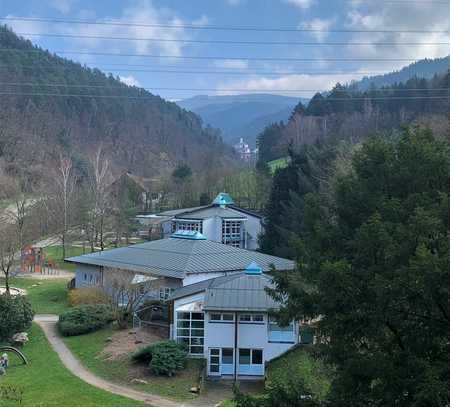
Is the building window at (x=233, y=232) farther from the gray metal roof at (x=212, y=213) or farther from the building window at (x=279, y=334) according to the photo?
the building window at (x=279, y=334)

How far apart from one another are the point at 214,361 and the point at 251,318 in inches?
88.9

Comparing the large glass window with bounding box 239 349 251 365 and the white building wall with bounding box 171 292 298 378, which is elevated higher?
the white building wall with bounding box 171 292 298 378

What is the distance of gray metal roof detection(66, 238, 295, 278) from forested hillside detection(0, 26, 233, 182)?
43.3m

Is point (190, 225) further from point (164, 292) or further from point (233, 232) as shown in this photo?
point (164, 292)

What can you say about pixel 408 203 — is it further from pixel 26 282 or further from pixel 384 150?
pixel 26 282

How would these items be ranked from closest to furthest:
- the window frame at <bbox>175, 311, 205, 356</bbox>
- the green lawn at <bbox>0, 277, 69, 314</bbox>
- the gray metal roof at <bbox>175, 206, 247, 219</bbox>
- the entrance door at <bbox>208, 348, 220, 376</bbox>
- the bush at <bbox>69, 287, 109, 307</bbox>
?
the entrance door at <bbox>208, 348, 220, 376</bbox> → the window frame at <bbox>175, 311, 205, 356</bbox> → the bush at <bbox>69, 287, 109, 307</bbox> → the green lawn at <bbox>0, 277, 69, 314</bbox> → the gray metal roof at <bbox>175, 206, 247, 219</bbox>

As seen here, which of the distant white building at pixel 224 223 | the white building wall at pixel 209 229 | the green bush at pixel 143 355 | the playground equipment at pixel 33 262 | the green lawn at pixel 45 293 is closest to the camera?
the green bush at pixel 143 355

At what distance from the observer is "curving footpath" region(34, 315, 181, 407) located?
62.5 ft

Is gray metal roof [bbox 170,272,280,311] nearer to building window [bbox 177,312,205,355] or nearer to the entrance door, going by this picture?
building window [bbox 177,312,205,355]

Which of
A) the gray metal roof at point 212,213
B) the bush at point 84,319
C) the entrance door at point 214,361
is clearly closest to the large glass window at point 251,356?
the entrance door at point 214,361

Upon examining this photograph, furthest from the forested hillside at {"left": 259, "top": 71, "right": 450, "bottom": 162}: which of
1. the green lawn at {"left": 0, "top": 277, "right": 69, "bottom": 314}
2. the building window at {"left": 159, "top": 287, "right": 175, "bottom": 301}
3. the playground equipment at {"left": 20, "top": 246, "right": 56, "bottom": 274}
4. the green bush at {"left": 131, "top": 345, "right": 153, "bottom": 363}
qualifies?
the green bush at {"left": 131, "top": 345, "right": 153, "bottom": 363}

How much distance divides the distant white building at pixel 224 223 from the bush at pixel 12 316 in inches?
977

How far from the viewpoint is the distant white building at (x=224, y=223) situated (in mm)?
50562

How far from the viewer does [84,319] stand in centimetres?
2684
